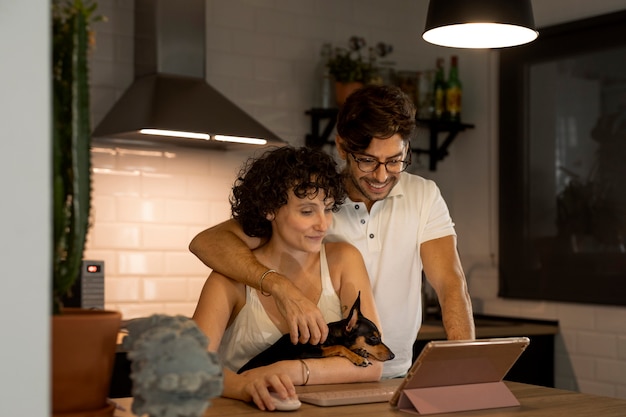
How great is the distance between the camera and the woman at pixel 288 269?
2.34 m

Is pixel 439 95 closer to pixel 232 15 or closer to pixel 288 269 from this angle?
pixel 232 15

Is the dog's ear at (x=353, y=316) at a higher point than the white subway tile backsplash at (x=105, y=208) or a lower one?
lower

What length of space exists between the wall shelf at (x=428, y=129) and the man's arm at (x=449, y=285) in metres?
1.74

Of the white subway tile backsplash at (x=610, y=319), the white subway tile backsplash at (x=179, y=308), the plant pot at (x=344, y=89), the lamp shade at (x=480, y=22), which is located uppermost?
the plant pot at (x=344, y=89)

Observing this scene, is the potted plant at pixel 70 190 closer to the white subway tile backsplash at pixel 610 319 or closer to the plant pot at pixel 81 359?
the plant pot at pixel 81 359

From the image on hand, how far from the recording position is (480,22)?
7.20 feet

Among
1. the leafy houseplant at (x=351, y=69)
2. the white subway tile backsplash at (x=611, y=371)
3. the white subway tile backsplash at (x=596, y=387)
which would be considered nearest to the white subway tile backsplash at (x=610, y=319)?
the white subway tile backsplash at (x=611, y=371)

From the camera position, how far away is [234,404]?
2.00 meters
